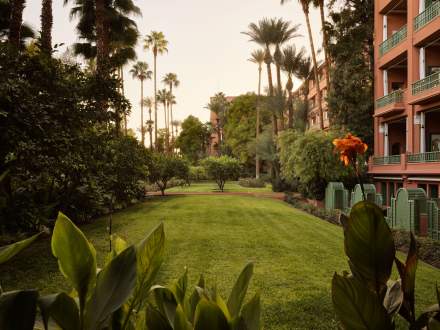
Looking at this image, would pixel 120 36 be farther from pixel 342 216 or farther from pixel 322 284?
pixel 342 216

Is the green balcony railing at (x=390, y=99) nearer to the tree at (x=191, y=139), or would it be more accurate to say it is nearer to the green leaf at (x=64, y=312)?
the green leaf at (x=64, y=312)

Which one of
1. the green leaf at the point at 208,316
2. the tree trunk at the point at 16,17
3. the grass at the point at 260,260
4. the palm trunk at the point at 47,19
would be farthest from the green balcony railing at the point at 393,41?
the green leaf at the point at 208,316

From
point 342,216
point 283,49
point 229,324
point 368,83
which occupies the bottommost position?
point 229,324

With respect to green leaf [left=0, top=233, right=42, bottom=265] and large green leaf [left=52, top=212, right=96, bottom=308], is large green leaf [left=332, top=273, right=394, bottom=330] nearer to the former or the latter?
large green leaf [left=52, top=212, right=96, bottom=308]

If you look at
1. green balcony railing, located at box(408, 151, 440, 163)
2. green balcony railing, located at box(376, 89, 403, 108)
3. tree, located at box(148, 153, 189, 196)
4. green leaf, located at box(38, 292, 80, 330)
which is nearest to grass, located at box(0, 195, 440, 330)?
green leaf, located at box(38, 292, 80, 330)

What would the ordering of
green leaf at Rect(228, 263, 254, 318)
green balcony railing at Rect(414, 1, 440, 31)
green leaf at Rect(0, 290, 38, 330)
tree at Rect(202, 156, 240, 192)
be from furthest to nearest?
tree at Rect(202, 156, 240, 192) < green balcony railing at Rect(414, 1, 440, 31) < green leaf at Rect(228, 263, 254, 318) < green leaf at Rect(0, 290, 38, 330)

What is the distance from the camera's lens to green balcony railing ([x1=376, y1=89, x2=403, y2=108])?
1970cm

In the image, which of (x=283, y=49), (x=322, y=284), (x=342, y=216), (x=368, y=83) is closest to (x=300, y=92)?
(x=283, y=49)

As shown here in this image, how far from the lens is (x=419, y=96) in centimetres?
1742

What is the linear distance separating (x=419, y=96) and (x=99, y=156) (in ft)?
47.7

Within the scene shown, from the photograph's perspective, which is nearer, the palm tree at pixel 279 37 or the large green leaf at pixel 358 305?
the large green leaf at pixel 358 305

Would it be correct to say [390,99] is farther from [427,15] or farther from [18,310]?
[18,310]

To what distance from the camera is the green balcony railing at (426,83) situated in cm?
1633

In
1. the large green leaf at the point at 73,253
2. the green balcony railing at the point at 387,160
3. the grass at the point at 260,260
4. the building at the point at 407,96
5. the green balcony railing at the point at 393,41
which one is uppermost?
the green balcony railing at the point at 393,41
